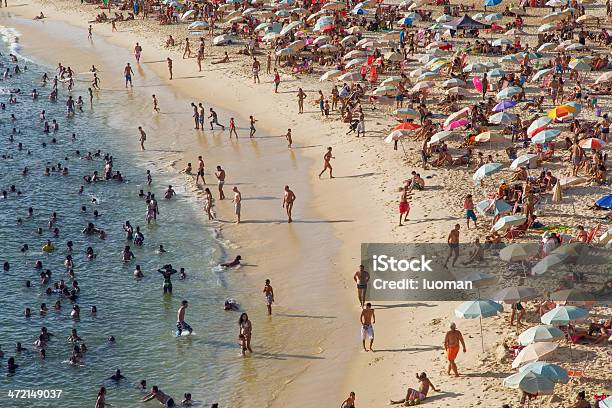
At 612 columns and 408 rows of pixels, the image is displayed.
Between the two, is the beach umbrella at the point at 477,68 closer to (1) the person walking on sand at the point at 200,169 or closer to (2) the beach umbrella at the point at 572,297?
(1) the person walking on sand at the point at 200,169

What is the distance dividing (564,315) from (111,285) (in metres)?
13.5

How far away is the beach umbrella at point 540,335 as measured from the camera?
19375 millimetres

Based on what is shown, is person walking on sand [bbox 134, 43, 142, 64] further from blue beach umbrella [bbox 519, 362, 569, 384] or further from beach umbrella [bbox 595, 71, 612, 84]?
blue beach umbrella [bbox 519, 362, 569, 384]

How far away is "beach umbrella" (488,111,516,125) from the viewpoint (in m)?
34.6

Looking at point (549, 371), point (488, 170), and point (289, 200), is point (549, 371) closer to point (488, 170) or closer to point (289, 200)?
point (488, 170)

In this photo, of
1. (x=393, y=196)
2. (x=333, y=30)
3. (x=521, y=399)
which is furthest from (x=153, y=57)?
(x=521, y=399)

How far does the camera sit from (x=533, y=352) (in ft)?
62.1

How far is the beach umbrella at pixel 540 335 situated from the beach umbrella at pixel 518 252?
4.28m

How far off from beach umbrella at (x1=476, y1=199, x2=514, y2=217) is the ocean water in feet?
23.7

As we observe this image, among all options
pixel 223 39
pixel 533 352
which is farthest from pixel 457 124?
pixel 223 39

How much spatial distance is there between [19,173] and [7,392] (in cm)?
1780

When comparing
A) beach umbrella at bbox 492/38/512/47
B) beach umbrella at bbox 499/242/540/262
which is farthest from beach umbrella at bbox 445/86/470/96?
beach umbrella at bbox 499/242/540/262

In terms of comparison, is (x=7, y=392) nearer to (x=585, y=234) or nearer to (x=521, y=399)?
(x=521, y=399)

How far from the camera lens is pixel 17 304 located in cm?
2695
